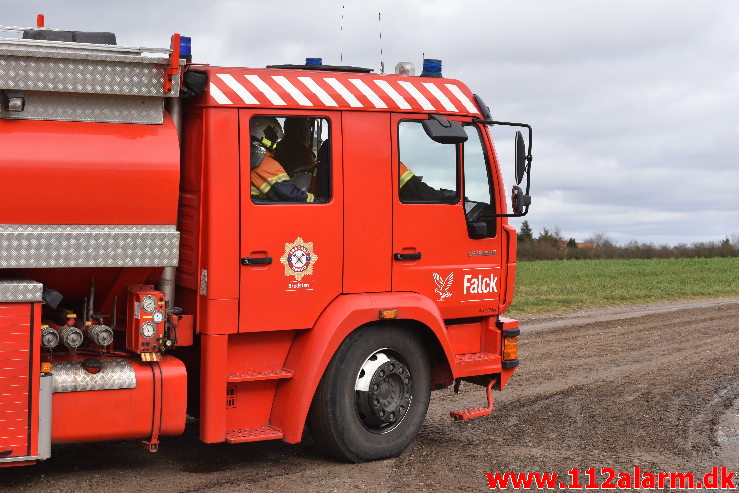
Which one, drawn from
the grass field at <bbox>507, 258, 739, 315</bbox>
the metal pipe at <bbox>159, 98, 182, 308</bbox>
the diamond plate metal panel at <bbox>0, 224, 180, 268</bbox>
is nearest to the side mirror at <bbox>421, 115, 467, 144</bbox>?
the metal pipe at <bbox>159, 98, 182, 308</bbox>

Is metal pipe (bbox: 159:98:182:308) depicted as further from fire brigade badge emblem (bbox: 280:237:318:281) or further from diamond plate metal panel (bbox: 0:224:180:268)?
fire brigade badge emblem (bbox: 280:237:318:281)

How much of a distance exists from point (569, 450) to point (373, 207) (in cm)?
266

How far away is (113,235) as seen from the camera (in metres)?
7.17

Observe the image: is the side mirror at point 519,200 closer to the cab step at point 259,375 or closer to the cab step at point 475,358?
the cab step at point 475,358

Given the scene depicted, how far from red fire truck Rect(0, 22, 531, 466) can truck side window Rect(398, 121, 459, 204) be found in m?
0.02

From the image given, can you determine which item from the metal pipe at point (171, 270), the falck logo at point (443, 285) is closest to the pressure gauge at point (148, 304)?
the metal pipe at point (171, 270)

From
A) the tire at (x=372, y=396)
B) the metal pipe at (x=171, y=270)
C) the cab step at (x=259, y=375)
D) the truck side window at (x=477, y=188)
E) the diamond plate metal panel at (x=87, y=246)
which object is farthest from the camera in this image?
the truck side window at (x=477, y=188)

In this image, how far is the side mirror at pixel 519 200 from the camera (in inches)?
341

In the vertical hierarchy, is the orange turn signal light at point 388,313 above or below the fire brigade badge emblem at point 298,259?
below

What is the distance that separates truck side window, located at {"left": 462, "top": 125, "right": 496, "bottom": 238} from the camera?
8.80m

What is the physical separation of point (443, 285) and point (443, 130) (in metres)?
1.25

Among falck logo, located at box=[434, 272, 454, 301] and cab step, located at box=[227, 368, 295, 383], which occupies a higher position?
falck logo, located at box=[434, 272, 454, 301]

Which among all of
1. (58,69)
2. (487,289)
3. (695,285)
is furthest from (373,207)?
(695,285)

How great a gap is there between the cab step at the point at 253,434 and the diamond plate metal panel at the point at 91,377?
90 cm
